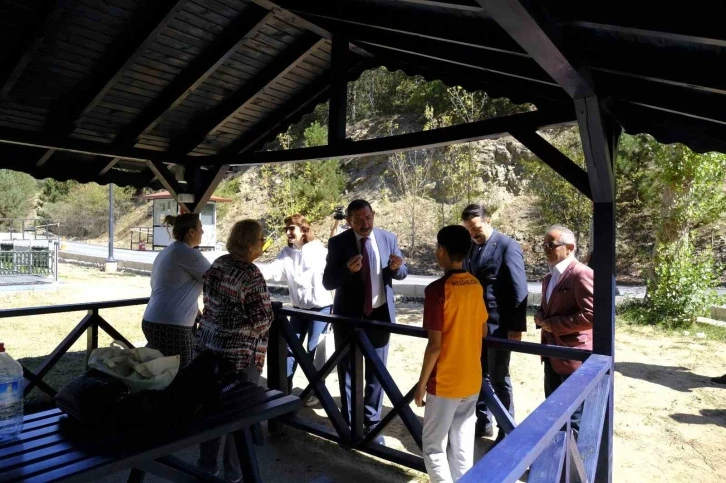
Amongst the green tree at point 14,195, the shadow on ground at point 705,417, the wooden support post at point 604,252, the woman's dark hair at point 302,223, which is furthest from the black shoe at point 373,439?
the green tree at point 14,195

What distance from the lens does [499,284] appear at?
3.66 meters

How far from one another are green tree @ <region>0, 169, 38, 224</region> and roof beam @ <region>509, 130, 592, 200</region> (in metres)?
54.3

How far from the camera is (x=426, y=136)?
12.3 feet

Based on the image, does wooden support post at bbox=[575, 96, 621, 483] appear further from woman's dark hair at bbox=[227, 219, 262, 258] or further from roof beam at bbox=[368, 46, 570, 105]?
woman's dark hair at bbox=[227, 219, 262, 258]

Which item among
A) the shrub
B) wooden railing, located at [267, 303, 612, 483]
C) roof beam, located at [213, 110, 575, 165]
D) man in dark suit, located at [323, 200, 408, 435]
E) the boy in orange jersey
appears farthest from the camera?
the shrub

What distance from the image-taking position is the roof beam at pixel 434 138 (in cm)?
304

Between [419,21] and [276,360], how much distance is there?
2565 millimetres

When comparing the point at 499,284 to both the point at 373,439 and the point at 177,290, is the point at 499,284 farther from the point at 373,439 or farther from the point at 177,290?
the point at 177,290

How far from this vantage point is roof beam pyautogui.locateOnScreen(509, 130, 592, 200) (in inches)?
108

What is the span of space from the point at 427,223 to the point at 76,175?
68.1 ft

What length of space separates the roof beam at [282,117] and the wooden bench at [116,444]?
325 cm

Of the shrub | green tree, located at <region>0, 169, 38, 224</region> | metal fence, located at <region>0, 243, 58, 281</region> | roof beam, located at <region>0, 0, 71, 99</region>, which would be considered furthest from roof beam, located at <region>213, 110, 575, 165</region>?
green tree, located at <region>0, 169, 38, 224</region>

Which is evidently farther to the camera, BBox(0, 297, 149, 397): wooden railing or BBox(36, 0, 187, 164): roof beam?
BBox(0, 297, 149, 397): wooden railing

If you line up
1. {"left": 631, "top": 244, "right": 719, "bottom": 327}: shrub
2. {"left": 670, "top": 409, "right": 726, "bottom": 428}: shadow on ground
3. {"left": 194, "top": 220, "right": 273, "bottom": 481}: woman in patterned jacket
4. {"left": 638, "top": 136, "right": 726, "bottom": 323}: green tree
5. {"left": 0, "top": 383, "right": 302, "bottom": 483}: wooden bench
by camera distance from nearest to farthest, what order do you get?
{"left": 0, "top": 383, "right": 302, "bottom": 483}: wooden bench
{"left": 194, "top": 220, "right": 273, "bottom": 481}: woman in patterned jacket
{"left": 670, "top": 409, "right": 726, "bottom": 428}: shadow on ground
{"left": 631, "top": 244, "right": 719, "bottom": 327}: shrub
{"left": 638, "top": 136, "right": 726, "bottom": 323}: green tree
